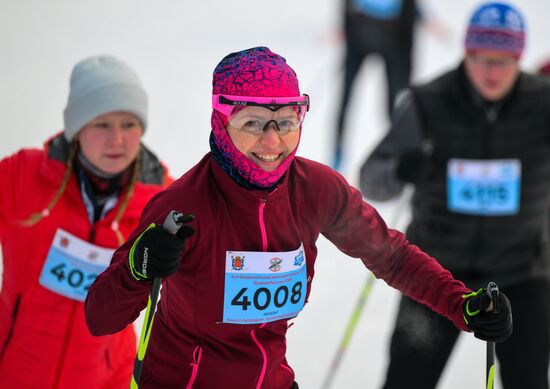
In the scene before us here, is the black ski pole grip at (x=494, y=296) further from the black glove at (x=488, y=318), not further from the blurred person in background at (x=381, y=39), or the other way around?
the blurred person in background at (x=381, y=39)

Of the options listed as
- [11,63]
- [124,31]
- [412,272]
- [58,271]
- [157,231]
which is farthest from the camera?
[124,31]

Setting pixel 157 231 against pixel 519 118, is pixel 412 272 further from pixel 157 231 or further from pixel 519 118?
pixel 519 118

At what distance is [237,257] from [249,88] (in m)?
0.46

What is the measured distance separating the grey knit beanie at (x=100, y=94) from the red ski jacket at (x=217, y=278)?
0.83 metres

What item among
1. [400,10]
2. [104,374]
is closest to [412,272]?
[104,374]

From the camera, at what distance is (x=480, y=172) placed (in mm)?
3812

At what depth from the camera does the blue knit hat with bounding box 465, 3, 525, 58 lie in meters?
3.90

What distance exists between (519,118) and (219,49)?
6833 mm

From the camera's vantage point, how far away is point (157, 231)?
2.22 m

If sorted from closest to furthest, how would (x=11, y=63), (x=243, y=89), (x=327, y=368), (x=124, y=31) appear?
(x=243, y=89)
(x=327, y=368)
(x=11, y=63)
(x=124, y=31)

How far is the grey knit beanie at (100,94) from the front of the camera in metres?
3.28

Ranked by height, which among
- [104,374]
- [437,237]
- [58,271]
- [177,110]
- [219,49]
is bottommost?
[104,374]

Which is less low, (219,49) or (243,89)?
(219,49)

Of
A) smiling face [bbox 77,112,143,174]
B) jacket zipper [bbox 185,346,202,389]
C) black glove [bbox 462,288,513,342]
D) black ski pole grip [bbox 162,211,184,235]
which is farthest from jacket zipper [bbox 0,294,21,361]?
black glove [bbox 462,288,513,342]
